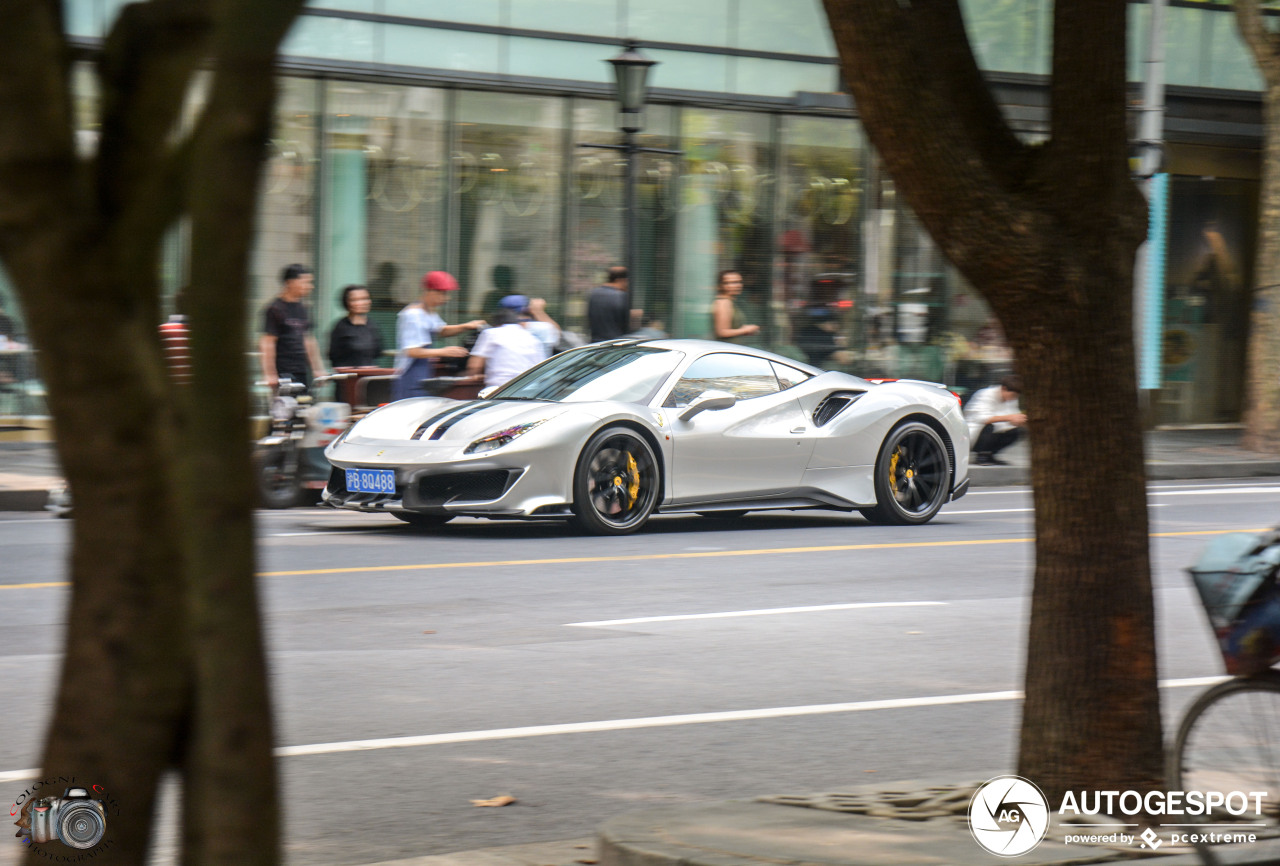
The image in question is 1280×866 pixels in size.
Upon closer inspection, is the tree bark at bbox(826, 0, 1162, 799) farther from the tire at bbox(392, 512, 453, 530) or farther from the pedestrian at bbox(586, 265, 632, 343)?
the pedestrian at bbox(586, 265, 632, 343)

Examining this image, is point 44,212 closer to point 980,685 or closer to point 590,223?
point 980,685

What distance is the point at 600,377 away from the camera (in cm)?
1259

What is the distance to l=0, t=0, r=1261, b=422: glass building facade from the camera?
2030 centimetres

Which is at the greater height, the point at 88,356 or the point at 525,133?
the point at 525,133

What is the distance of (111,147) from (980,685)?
4.95 metres

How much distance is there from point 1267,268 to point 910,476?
10745 mm

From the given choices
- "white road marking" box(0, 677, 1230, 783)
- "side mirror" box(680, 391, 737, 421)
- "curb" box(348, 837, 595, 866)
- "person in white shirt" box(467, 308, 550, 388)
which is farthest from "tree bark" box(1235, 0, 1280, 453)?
"curb" box(348, 837, 595, 866)

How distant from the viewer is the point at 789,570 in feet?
34.8

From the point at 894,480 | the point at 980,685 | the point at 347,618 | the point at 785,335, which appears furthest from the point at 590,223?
the point at 980,685

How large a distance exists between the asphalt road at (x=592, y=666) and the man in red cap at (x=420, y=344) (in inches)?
127

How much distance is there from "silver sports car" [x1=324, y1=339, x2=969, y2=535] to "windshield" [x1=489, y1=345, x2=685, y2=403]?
2cm

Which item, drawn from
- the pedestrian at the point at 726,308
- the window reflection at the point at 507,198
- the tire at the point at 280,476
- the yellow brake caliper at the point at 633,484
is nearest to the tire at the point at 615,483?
the yellow brake caliper at the point at 633,484

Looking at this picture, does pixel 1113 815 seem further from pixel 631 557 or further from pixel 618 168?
pixel 618 168

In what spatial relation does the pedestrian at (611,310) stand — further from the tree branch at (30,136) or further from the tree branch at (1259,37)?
the tree branch at (30,136)
